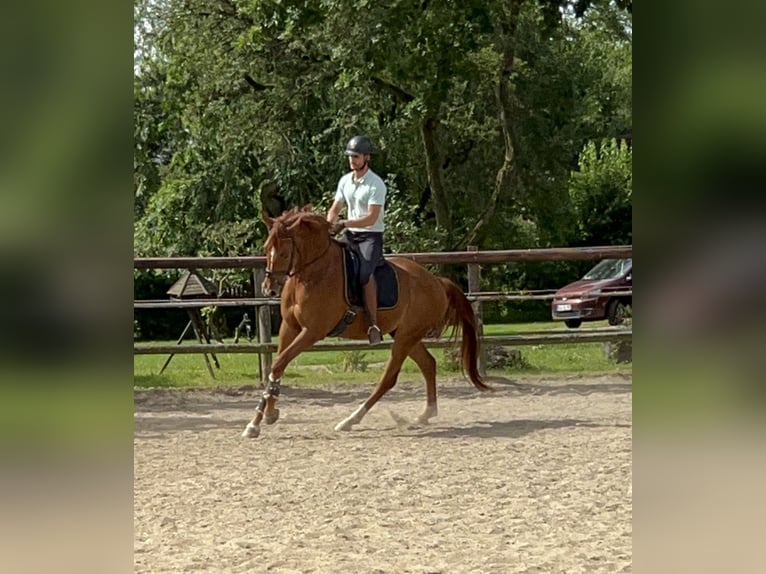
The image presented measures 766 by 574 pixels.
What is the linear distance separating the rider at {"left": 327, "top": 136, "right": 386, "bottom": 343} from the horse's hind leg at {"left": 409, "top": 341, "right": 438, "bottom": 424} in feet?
1.42

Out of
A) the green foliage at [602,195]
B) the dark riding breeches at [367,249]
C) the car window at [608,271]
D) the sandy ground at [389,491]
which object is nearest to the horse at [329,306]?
the dark riding breeches at [367,249]

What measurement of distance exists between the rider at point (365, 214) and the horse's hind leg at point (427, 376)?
43 cm

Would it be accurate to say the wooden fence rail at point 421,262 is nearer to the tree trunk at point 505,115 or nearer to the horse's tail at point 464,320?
the horse's tail at point 464,320

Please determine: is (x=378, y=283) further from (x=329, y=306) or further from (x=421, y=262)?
(x=421, y=262)

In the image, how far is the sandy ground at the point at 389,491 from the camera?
282 cm

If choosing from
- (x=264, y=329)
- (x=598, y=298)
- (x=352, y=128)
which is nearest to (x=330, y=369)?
(x=264, y=329)

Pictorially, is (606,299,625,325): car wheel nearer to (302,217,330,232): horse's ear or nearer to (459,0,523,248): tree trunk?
(459,0,523,248): tree trunk

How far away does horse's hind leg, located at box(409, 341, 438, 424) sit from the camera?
5867 mm

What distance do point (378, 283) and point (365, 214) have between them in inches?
18.9
